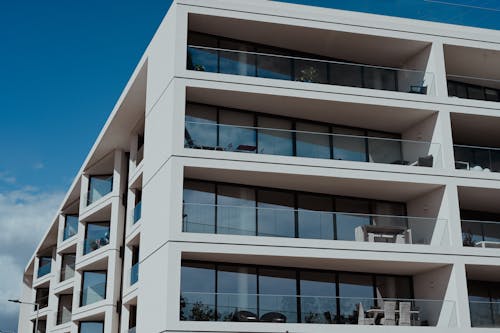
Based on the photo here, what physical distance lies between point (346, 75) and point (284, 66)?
2293 millimetres

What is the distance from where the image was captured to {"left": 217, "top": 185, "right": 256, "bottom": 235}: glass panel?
21938 millimetres

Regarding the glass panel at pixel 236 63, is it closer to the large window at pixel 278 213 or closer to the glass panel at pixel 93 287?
the large window at pixel 278 213

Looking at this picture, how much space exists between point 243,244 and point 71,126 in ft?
31.3

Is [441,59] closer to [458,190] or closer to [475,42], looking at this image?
[475,42]

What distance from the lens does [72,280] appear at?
36.4 m

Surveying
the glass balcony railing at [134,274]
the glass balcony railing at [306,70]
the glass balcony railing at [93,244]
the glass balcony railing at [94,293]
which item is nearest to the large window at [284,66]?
the glass balcony railing at [306,70]

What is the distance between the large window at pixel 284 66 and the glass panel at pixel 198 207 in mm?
3821

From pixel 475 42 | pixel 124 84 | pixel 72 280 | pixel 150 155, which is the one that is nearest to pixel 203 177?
pixel 150 155

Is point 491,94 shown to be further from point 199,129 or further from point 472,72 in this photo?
point 199,129

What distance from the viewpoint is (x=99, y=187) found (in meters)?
35.2

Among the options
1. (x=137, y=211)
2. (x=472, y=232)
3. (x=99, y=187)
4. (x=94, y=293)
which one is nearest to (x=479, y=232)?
(x=472, y=232)

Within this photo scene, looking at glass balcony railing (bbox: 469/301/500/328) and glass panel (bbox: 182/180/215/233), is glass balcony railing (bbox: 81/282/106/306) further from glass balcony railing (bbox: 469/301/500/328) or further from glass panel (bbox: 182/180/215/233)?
glass balcony railing (bbox: 469/301/500/328)

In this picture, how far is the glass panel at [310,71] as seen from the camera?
24.3 metres

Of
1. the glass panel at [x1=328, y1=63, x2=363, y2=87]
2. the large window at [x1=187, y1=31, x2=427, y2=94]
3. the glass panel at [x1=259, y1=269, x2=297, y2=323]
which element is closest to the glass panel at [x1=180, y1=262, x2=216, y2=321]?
the glass panel at [x1=259, y1=269, x2=297, y2=323]
